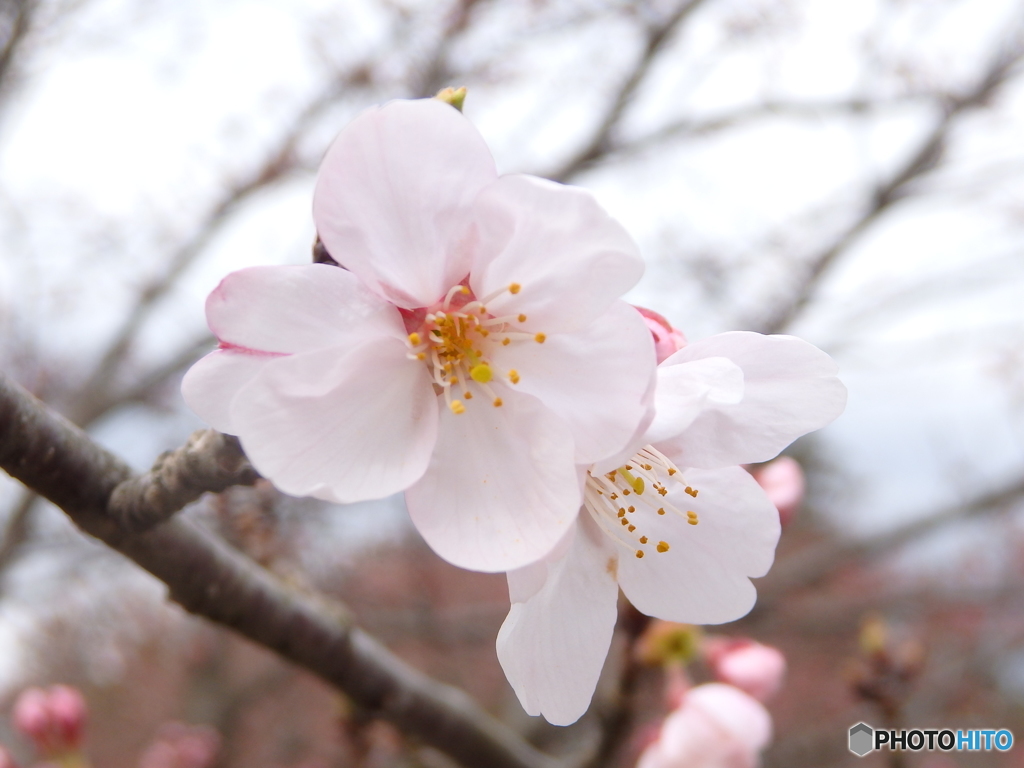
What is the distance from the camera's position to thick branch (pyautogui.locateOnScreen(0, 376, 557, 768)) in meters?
0.66

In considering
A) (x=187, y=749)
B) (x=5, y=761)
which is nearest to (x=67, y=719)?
(x=5, y=761)

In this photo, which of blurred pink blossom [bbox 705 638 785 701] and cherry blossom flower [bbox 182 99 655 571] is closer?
cherry blossom flower [bbox 182 99 655 571]

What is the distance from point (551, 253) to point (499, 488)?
0.22 m

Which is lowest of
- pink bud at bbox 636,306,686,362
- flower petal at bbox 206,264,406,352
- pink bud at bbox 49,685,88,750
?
pink bud at bbox 49,685,88,750

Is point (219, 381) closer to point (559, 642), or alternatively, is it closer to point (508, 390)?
point (508, 390)

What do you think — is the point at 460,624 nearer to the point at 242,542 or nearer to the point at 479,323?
the point at 242,542

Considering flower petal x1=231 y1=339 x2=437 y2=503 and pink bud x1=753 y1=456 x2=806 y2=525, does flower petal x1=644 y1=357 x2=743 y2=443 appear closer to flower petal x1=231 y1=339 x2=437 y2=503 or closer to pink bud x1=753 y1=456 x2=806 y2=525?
flower petal x1=231 y1=339 x2=437 y2=503

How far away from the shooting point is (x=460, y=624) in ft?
12.7

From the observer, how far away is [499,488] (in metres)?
0.62

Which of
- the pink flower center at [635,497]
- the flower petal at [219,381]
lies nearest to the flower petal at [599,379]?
the pink flower center at [635,497]

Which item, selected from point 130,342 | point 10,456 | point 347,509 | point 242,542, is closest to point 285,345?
point 10,456

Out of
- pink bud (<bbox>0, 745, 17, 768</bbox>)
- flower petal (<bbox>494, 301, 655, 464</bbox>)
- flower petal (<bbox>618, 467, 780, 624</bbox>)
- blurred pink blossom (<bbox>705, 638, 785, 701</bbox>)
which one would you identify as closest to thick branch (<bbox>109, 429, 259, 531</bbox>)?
flower petal (<bbox>494, 301, 655, 464</bbox>)

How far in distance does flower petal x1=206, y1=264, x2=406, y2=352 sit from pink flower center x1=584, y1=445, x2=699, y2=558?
11.7 inches

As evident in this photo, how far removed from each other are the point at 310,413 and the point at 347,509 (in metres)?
3.51
